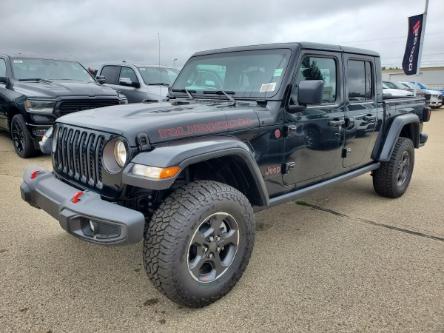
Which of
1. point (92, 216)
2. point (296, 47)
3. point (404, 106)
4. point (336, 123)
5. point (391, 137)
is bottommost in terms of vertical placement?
point (92, 216)

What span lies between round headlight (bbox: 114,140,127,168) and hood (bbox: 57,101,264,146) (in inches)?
3.3

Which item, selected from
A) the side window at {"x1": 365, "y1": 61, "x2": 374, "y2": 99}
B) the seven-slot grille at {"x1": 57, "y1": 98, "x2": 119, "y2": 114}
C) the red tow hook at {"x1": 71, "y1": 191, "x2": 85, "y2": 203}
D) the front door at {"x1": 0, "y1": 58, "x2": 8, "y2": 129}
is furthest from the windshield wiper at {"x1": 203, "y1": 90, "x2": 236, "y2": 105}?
the front door at {"x1": 0, "y1": 58, "x2": 8, "y2": 129}

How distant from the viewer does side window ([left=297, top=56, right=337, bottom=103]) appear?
10.6ft

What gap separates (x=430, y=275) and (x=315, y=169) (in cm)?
122

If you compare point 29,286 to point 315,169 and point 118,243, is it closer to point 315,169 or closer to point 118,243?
point 118,243

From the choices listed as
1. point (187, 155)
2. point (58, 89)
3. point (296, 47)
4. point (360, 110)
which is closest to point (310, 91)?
point (296, 47)

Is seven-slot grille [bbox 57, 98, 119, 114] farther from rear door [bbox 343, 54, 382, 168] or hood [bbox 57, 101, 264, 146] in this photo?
rear door [bbox 343, 54, 382, 168]

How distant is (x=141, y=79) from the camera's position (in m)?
8.70

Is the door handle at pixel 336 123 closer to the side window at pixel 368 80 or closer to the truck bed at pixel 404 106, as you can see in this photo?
the side window at pixel 368 80

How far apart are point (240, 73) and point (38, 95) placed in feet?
14.0

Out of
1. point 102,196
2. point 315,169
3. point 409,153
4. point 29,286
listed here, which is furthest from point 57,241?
point 409,153

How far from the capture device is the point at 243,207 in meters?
2.53

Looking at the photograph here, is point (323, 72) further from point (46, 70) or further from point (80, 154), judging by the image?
point (46, 70)

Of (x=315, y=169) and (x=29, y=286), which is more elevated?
(x=315, y=169)
